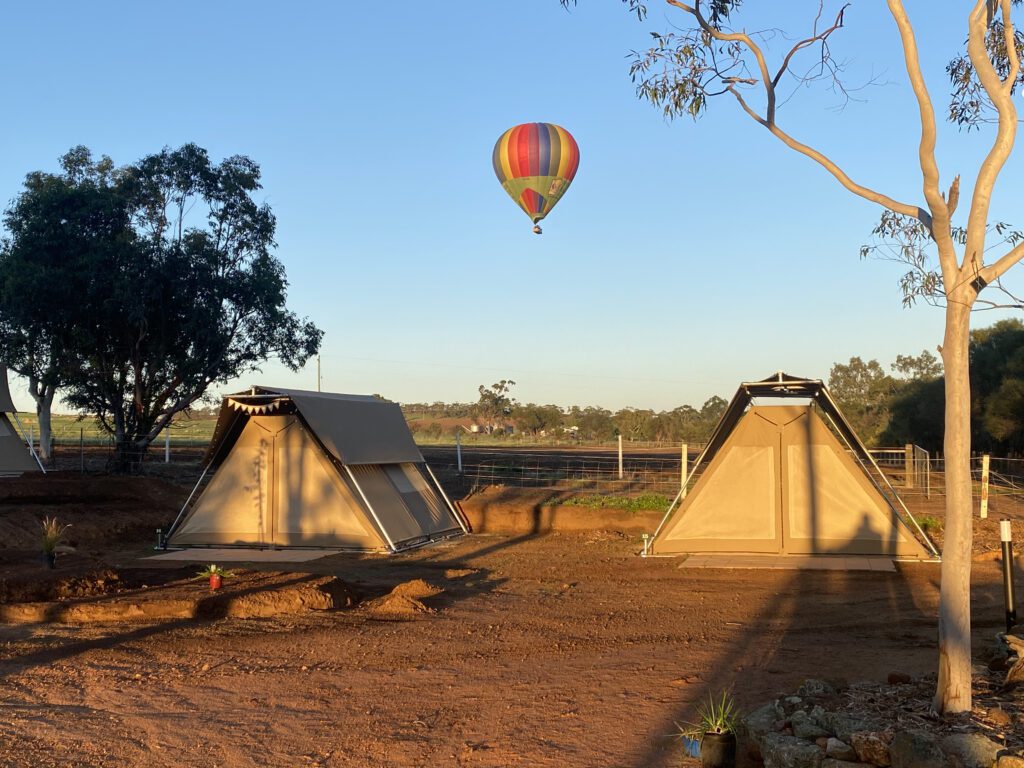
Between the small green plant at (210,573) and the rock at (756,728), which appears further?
the small green plant at (210,573)

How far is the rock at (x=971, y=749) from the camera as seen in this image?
4.35 m

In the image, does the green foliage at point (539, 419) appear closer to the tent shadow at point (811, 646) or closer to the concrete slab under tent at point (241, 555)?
the concrete slab under tent at point (241, 555)

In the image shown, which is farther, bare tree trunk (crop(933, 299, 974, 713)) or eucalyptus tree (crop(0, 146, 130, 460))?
eucalyptus tree (crop(0, 146, 130, 460))

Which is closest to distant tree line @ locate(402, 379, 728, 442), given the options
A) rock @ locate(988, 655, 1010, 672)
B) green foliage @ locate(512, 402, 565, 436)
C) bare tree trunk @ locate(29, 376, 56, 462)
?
green foliage @ locate(512, 402, 565, 436)

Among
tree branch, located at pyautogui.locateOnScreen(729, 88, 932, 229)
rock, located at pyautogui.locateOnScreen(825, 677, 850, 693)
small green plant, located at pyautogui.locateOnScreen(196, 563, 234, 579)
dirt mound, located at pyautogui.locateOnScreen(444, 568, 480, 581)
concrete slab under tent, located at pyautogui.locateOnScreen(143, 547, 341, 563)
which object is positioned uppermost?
tree branch, located at pyautogui.locateOnScreen(729, 88, 932, 229)

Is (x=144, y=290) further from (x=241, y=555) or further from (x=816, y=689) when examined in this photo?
(x=816, y=689)

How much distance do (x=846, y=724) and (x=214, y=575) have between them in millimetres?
8278

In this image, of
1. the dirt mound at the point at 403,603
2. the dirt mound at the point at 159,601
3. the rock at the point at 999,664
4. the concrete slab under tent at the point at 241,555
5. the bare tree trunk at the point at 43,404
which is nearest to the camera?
the rock at the point at 999,664

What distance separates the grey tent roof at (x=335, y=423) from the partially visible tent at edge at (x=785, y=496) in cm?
533

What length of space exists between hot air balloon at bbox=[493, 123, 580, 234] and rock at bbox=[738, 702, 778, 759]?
1637 centimetres

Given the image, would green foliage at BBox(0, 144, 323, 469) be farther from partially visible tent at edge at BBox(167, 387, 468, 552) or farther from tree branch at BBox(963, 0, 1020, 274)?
tree branch at BBox(963, 0, 1020, 274)

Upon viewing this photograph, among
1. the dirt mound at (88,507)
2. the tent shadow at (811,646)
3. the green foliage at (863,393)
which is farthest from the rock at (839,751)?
the green foliage at (863,393)

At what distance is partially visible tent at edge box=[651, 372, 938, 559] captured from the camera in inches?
549

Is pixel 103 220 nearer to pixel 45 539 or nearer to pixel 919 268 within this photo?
pixel 45 539
